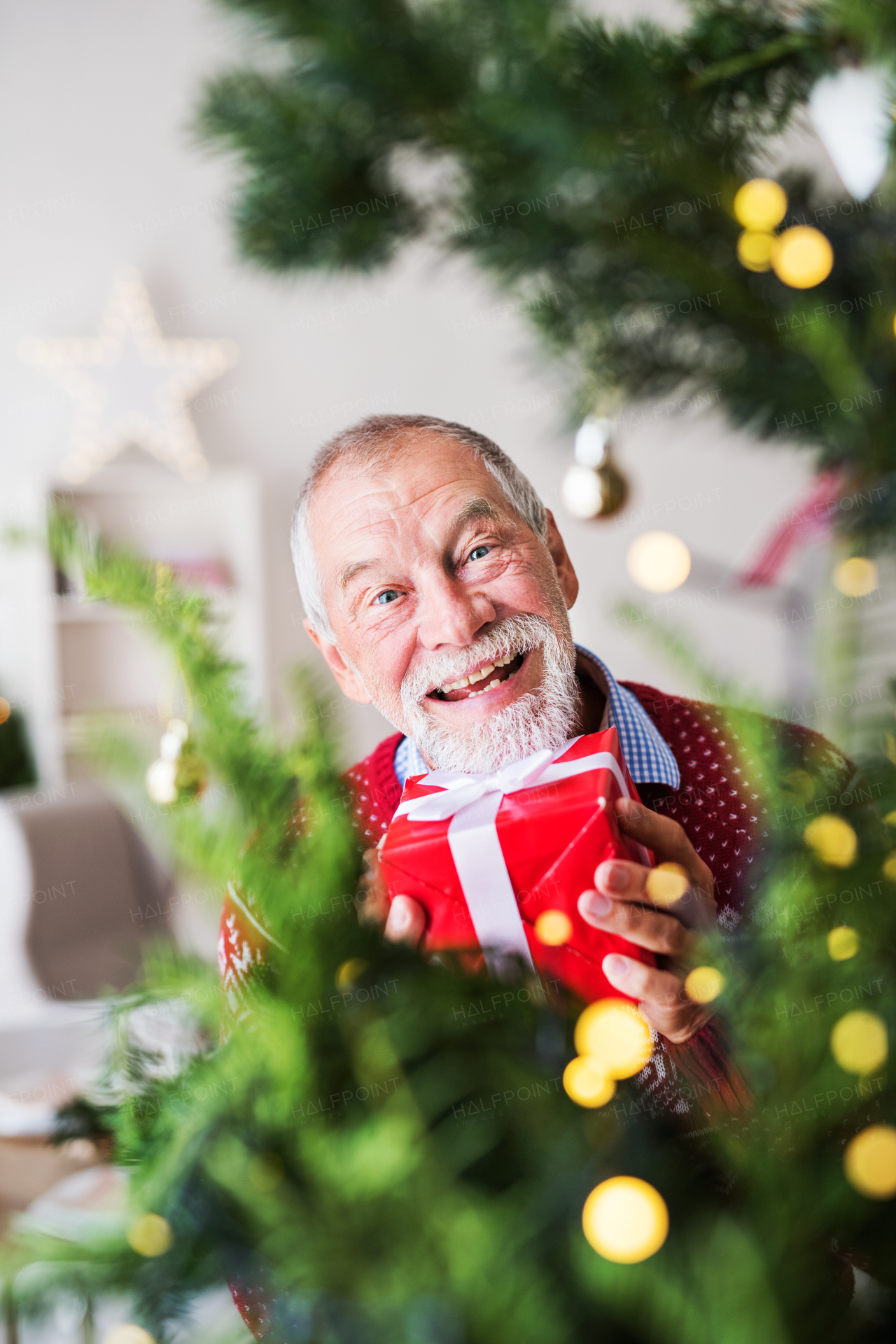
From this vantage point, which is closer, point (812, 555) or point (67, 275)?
point (812, 555)

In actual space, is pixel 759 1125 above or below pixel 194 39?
below

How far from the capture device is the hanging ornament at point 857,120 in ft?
1.01

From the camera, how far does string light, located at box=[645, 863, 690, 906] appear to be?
300 mm

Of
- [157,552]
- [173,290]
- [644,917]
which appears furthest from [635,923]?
[173,290]

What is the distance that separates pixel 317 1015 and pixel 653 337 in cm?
28

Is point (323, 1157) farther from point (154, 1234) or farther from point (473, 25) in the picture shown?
point (473, 25)

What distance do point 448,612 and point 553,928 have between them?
11cm

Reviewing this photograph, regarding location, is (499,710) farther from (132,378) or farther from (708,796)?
(132,378)

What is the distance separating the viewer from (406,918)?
308 mm

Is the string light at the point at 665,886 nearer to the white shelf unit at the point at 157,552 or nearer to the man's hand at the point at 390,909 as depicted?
the man's hand at the point at 390,909

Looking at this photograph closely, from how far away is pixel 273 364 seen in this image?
2959 mm

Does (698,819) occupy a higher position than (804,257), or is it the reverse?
(804,257)

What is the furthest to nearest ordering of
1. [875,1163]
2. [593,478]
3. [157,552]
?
[157,552] < [593,478] < [875,1163]

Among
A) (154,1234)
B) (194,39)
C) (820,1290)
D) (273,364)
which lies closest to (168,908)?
(154,1234)
